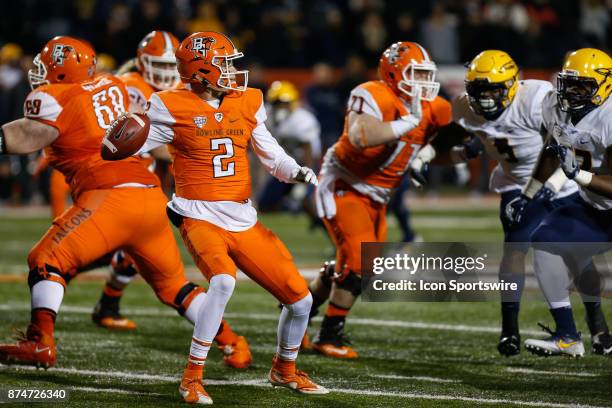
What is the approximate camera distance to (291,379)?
5.24 metres

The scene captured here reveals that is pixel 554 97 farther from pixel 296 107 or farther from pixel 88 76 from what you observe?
pixel 296 107

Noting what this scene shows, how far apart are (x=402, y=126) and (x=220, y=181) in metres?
1.28

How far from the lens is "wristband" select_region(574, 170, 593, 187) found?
5.34 m

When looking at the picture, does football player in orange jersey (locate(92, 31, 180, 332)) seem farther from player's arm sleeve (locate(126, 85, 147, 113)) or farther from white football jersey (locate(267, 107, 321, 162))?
white football jersey (locate(267, 107, 321, 162))

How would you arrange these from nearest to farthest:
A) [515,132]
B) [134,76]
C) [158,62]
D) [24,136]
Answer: [24,136]
[515,132]
[134,76]
[158,62]

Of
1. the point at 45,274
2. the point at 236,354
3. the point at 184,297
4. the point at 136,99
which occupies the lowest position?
the point at 236,354

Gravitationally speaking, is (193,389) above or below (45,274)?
below

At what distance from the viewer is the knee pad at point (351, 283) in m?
6.29

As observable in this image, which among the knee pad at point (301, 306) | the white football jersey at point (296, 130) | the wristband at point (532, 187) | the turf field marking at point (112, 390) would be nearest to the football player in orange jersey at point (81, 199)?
the turf field marking at point (112, 390)

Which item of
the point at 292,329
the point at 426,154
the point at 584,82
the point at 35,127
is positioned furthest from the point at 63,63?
the point at 584,82

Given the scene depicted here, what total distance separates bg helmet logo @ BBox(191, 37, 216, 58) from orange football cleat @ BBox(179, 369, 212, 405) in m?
1.49

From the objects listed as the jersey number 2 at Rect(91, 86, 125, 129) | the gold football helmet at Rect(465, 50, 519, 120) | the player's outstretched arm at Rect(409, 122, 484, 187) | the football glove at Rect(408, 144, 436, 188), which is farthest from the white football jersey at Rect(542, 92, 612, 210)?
the jersey number 2 at Rect(91, 86, 125, 129)

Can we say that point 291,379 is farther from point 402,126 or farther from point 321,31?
point 321,31

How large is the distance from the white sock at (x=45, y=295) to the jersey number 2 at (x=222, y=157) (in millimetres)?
995
